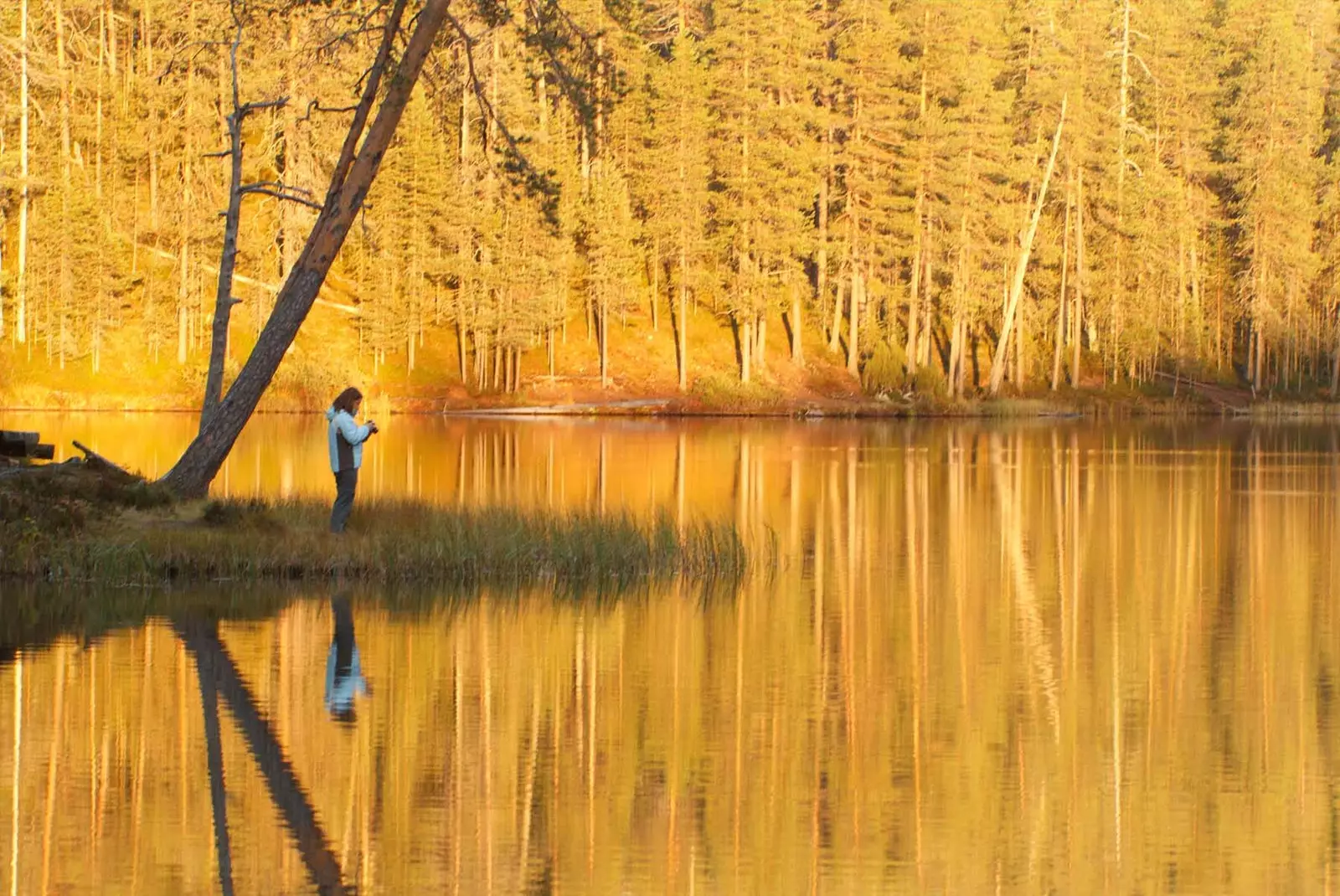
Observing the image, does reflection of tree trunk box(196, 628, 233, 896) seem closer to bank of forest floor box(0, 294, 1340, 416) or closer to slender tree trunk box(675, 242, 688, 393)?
bank of forest floor box(0, 294, 1340, 416)

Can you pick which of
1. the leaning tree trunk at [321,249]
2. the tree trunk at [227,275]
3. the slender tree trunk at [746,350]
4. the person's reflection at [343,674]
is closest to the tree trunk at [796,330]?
the slender tree trunk at [746,350]

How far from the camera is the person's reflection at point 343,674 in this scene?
1459cm

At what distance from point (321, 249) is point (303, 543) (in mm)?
4418

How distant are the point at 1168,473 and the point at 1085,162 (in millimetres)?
49284

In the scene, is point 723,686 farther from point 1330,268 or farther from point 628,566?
point 1330,268

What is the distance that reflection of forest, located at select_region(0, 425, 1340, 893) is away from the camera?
422 inches

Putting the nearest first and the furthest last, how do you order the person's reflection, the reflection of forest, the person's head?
1. the reflection of forest
2. the person's reflection
3. the person's head

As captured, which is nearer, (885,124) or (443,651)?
(443,651)

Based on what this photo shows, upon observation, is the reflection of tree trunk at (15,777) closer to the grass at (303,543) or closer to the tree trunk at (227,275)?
the grass at (303,543)

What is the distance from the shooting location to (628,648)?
58.7 feet

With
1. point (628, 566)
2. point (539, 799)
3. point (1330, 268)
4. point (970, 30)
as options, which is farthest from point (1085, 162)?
point (539, 799)

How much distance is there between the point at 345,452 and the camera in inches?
915

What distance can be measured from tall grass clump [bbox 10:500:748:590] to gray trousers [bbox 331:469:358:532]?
0.57ft

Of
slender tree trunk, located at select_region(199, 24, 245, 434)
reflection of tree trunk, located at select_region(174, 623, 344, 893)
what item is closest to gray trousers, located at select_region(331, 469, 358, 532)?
slender tree trunk, located at select_region(199, 24, 245, 434)
